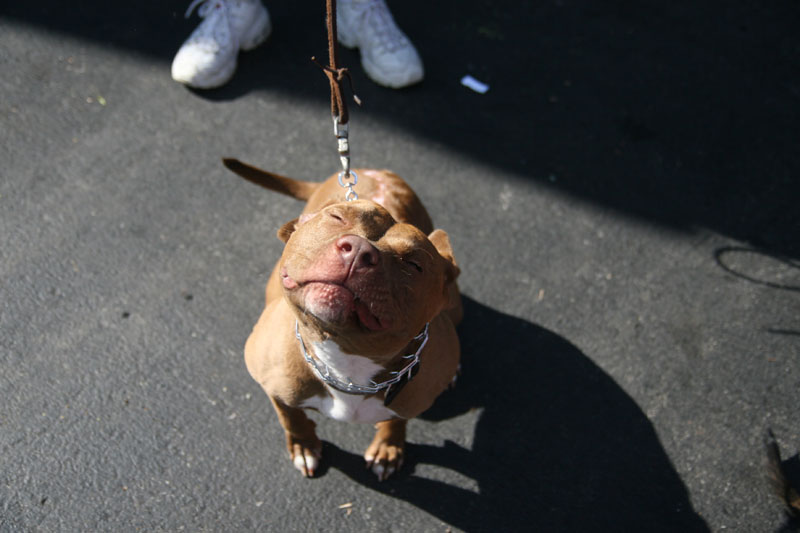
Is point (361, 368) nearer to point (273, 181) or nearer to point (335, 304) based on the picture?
point (335, 304)

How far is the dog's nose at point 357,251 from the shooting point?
163 cm

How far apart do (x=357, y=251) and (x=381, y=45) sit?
2739 mm

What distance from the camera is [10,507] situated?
264cm

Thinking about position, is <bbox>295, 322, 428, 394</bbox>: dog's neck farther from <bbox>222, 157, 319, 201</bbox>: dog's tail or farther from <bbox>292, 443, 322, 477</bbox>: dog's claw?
<bbox>222, 157, 319, 201</bbox>: dog's tail

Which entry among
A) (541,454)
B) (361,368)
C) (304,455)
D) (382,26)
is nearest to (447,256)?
(361,368)

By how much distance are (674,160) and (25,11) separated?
4441mm

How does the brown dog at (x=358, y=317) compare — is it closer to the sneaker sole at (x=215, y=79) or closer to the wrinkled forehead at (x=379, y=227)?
the wrinkled forehead at (x=379, y=227)

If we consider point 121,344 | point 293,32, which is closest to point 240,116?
point 293,32

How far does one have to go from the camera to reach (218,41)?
3.88 meters

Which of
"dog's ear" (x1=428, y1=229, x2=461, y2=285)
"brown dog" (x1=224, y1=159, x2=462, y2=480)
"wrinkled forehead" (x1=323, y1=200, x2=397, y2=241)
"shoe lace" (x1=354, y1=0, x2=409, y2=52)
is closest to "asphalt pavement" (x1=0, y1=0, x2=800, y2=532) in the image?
"shoe lace" (x1=354, y1=0, x2=409, y2=52)

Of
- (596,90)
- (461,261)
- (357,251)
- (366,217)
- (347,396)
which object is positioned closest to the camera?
(357,251)

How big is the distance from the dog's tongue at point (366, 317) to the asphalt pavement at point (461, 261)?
4.47 feet

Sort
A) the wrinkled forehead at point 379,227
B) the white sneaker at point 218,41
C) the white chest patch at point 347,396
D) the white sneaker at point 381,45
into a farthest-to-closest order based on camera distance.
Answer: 1. the white sneaker at point 381,45
2. the white sneaker at point 218,41
3. the white chest patch at point 347,396
4. the wrinkled forehead at point 379,227

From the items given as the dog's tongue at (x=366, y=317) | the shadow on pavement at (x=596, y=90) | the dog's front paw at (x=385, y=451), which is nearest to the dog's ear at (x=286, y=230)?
the dog's tongue at (x=366, y=317)
